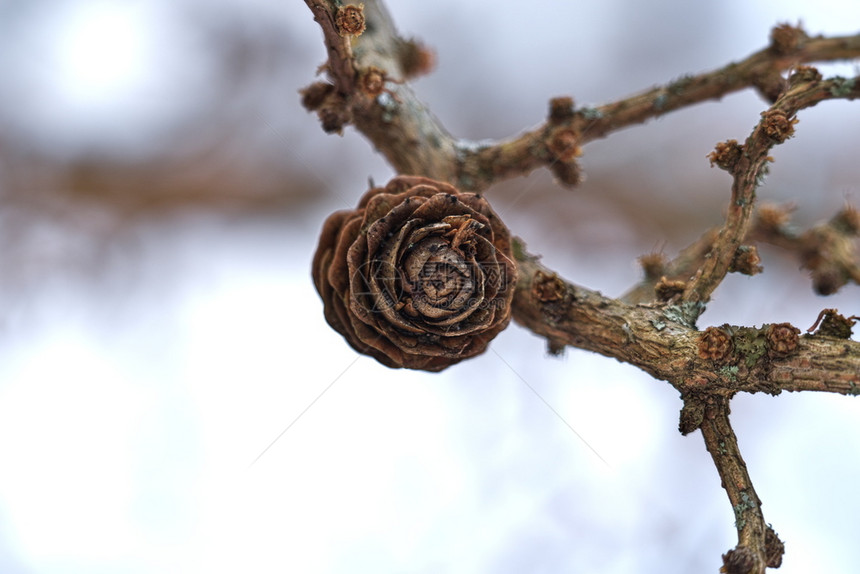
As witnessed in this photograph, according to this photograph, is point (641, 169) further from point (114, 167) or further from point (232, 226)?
point (114, 167)

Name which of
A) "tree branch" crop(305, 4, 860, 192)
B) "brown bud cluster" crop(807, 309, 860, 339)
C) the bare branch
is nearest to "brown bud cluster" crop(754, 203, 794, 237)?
"tree branch" crop(305, 4, 860, 192)

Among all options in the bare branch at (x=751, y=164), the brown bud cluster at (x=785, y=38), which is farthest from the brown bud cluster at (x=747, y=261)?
the brown bud cluster at (x=785, y=38)

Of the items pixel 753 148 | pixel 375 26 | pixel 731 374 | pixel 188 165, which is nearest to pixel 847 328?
pixel 731 374

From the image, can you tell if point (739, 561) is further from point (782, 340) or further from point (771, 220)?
Answer: point (771, 220)

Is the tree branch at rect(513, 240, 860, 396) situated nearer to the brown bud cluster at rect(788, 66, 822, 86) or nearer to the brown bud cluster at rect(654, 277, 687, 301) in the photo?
the brown bud cluster at rect(654, 277, 687, 301)

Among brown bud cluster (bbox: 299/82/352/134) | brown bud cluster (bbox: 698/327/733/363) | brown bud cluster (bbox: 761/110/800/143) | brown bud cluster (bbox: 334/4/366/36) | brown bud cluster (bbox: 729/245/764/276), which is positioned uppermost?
brown bud cluster (bbox: 761/110/800/143)

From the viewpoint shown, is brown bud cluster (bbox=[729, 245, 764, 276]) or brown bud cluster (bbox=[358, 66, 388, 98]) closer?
brown bud cluster (bbox=[729, 245, 764, 276])
